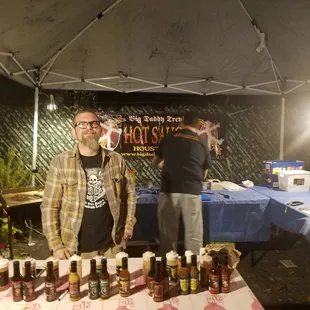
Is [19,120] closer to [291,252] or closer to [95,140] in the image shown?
[95,140]

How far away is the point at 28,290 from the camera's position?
167 cm

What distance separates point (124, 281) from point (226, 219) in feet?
9.29

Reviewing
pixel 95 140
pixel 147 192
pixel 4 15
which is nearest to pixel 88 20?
pixel 4 15

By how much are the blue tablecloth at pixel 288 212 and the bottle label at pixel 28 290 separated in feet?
9.37

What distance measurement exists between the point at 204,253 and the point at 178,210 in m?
1.92

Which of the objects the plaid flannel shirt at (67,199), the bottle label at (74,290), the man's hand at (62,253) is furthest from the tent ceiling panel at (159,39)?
the bottle label at (74,290)

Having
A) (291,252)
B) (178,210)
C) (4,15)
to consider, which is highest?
(4,15)

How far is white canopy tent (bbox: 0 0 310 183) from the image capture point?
3199mm

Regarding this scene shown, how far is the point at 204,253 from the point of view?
6.63 ft

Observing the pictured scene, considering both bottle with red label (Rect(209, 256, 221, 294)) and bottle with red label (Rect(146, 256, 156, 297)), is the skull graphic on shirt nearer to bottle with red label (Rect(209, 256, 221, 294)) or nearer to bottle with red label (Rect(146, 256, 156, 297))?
bottle with red label (Rect(146, 256, 156, 297))

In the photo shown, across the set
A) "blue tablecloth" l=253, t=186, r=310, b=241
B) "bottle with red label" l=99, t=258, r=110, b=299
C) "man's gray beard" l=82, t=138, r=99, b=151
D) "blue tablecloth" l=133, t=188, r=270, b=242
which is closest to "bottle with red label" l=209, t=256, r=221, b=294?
"bottle with red label" l=99, t=258, r=110, b=299

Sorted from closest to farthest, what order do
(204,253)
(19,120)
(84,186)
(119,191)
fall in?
(204,253)
(84,186)
(119,191)
(19,120)

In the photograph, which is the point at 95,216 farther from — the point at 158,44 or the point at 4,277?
the point at 158,44

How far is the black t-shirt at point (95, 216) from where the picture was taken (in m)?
2.38
